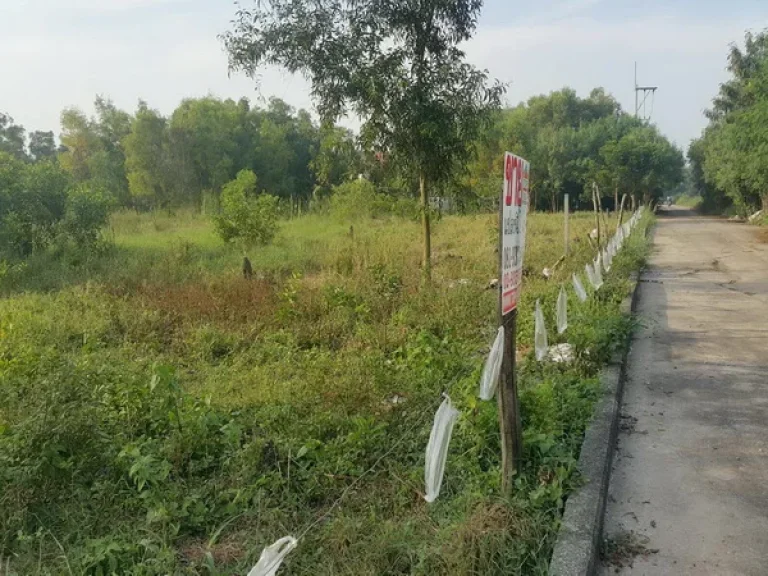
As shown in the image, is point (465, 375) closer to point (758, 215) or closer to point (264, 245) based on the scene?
point (264, 245)

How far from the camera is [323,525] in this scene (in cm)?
316

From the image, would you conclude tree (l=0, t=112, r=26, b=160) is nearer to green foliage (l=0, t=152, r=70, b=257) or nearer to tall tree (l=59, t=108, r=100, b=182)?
tall tree (l=59, t=108, r=100, b=182)

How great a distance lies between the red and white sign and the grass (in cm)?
99

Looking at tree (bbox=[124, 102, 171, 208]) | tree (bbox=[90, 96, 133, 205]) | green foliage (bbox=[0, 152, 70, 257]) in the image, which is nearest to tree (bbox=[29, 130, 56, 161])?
tree (bbox=[90, 96, 133, 205])

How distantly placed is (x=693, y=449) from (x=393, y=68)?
5864 millimetres

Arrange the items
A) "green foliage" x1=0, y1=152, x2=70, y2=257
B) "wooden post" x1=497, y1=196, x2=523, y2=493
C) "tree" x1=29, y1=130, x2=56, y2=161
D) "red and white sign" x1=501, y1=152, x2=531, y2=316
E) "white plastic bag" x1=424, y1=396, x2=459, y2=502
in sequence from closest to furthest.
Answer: "white plastic bag" x1=424, y1=396, x2=459, y2=502, "red and white sign" x1=501, y1=152, x2=531, y2=316, "wooden post" x1=497, y1=196, x2=523, y2=493, "green foliage" x1=0, y1=152, x2=70, y2=257, "tree" x1=29, y1=130, x2=56, y2=161

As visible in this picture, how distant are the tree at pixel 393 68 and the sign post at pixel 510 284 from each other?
5059mm

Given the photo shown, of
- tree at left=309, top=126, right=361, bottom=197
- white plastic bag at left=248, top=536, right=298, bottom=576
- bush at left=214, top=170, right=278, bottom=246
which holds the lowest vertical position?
white plastic bag at left=248, top=536, right=298, bottom=576

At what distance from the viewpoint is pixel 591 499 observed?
3.31 m

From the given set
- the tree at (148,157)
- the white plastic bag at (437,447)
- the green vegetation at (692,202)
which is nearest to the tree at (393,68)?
the white plastic bag at (437,447)

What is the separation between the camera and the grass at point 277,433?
2904 millimetres

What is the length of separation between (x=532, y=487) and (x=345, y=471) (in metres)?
1.02

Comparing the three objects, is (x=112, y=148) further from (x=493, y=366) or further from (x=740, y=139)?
(x=493, y=366)

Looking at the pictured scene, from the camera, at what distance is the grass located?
2904 mm
